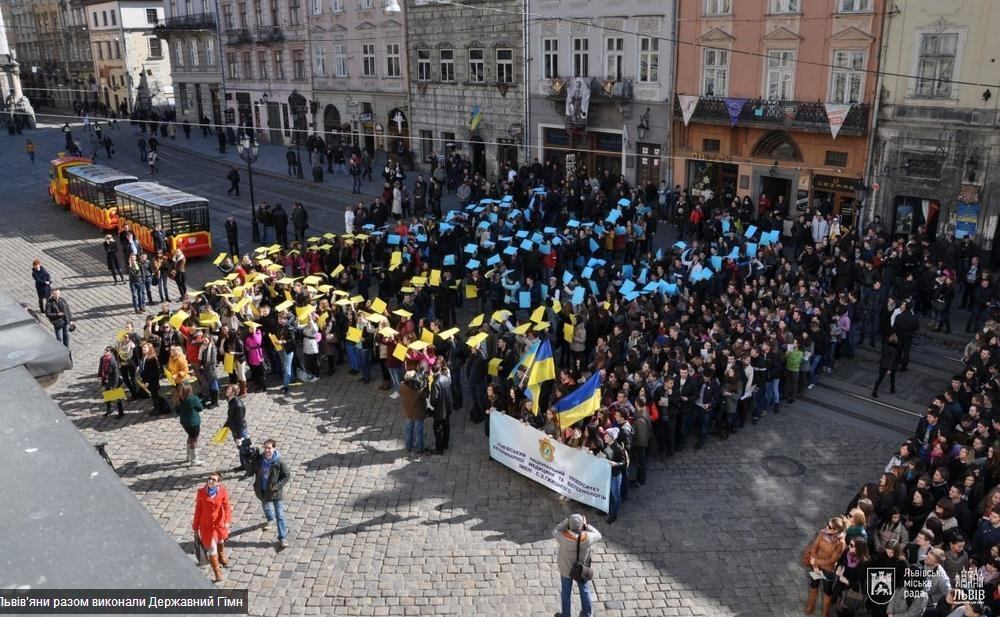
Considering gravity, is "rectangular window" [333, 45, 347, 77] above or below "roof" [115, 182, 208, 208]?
above

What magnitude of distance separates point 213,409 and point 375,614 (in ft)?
25.8

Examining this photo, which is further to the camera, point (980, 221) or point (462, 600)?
→ point (980, 221)

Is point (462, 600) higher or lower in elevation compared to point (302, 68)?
lower

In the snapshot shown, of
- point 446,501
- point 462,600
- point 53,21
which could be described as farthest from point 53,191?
point 53,21

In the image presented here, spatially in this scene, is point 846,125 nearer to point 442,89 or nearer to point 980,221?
point 980,221

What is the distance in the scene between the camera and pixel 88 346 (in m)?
20.5

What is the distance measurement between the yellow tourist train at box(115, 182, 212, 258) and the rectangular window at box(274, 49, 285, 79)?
86.4 ft

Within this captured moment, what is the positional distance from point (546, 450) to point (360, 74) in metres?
38.5

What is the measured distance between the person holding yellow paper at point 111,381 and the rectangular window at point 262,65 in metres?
42.3

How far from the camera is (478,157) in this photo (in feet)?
139

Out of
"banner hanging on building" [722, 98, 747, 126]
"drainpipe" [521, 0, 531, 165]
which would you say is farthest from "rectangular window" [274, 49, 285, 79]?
"banner hanging on building" [722, 98, 747, 126]

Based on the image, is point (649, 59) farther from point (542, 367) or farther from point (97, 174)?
point (97, 174)

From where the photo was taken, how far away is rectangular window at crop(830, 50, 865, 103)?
88.2ft

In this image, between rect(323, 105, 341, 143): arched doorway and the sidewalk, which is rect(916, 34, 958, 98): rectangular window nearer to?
the sidewalk
